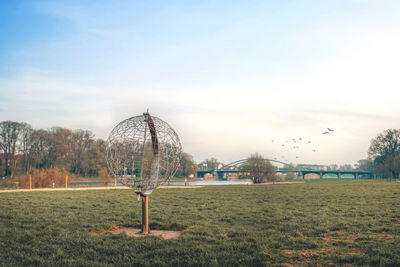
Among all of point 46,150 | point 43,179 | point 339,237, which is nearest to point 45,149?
point 46,150

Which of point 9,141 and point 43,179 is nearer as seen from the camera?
point 43,179

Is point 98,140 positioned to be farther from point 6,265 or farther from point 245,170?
point 6,265

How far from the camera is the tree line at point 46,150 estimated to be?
5734cm

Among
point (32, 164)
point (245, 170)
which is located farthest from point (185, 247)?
point (32, 164)

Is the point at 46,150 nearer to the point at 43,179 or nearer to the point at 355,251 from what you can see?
the point at 43,179

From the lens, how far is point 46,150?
6438 centimetres

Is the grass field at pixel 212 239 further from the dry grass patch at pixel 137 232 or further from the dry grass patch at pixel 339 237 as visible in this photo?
the dry grass patch at pixel 137 232

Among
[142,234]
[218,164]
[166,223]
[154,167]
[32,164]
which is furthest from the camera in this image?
[218,164]

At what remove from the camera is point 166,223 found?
37.1 ft

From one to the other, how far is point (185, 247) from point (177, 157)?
3613 mm

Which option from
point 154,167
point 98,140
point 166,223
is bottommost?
point 166,223

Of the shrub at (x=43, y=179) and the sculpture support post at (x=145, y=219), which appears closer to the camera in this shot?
the sculpture support post at (x=145, y=219)

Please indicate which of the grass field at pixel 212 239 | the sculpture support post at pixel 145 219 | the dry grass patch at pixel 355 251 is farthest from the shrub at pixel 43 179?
the dry grass patch at pixel 355 251

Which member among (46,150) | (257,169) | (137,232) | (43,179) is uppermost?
(46,150)
